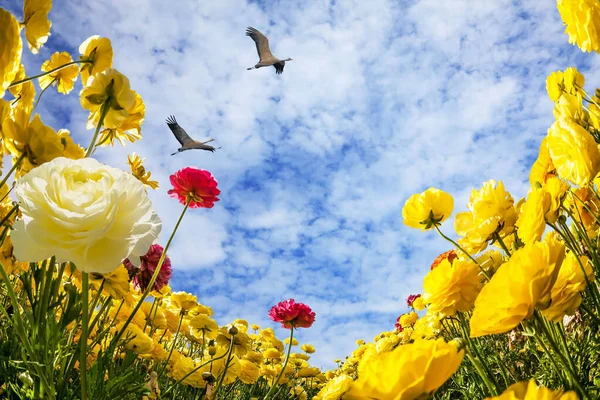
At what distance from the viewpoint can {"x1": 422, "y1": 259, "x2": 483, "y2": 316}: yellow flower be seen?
3.91 feet

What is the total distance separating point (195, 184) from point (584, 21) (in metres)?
1.18

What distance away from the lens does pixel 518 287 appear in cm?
54

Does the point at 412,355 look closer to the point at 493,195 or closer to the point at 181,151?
the point at 493,195

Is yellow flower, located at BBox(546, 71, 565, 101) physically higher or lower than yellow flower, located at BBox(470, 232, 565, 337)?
higher

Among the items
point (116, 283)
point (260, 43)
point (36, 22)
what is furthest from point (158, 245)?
point (260, 43)

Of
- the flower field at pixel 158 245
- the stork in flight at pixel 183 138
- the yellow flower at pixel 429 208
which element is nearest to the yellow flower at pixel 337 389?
the flower field at pixel 158 245

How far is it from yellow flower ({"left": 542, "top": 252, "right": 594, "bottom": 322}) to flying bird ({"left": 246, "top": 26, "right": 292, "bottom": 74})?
7.22 meters

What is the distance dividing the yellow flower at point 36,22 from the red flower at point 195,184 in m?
0.58

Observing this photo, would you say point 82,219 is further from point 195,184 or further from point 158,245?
point 158,245

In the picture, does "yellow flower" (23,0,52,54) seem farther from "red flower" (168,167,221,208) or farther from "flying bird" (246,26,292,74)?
"flying bird" (246,26,292,74)

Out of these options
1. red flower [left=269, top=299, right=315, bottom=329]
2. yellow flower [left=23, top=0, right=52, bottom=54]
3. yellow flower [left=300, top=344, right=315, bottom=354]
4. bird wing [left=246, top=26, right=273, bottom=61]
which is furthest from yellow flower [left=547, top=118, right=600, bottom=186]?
bird wing [left=246, top=26, right=273, bottom=61]

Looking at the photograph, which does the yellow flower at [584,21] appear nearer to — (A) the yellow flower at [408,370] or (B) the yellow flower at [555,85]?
(B) the yellow flower at [555,85]

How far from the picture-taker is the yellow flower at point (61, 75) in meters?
1.52

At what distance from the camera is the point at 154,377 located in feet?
4.15
